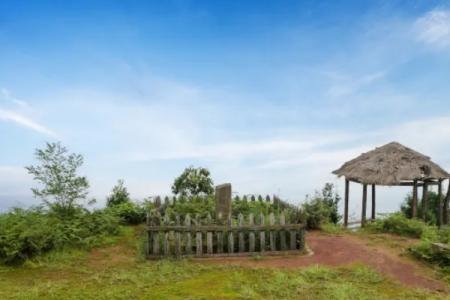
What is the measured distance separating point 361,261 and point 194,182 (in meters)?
9.44

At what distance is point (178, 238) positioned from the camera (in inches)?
421

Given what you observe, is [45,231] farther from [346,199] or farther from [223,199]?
[346,199]

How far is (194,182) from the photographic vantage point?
18438mm

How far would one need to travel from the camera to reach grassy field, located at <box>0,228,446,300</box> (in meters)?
7.77

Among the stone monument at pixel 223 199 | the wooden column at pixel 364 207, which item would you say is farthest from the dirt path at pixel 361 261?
the wooden column at pixel 364 207

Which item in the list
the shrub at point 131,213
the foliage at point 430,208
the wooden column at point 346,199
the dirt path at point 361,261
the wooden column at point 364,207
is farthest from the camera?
the foliage at point 430,208

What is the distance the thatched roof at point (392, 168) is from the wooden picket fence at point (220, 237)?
735 cm

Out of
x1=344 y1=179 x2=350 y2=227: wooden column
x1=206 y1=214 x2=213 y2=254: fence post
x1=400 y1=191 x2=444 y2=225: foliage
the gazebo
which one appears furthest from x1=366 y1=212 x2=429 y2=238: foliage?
x1=206 y1=214 x2=213 y2=254: fence post

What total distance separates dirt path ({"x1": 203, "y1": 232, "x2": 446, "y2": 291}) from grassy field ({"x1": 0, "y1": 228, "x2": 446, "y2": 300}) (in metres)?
0.55

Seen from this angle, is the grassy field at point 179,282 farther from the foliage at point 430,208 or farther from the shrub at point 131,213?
the foliage at point 430,208

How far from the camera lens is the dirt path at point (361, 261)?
9337mm

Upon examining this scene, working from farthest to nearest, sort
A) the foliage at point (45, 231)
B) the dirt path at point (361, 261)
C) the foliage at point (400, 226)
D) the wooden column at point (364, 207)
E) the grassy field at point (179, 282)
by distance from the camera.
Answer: the wooden column at point (364, 207)
the foliage at point (400, 226)
the foliage at point (45, 231)
the dirt path at point (361, 261)
the grassy field at point (179, 282)

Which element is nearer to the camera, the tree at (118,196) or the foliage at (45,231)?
the foliage at (45,231)

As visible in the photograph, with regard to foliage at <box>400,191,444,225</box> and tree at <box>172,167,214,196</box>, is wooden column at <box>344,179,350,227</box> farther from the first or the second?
tree at <box>172,167,214,196</box>
